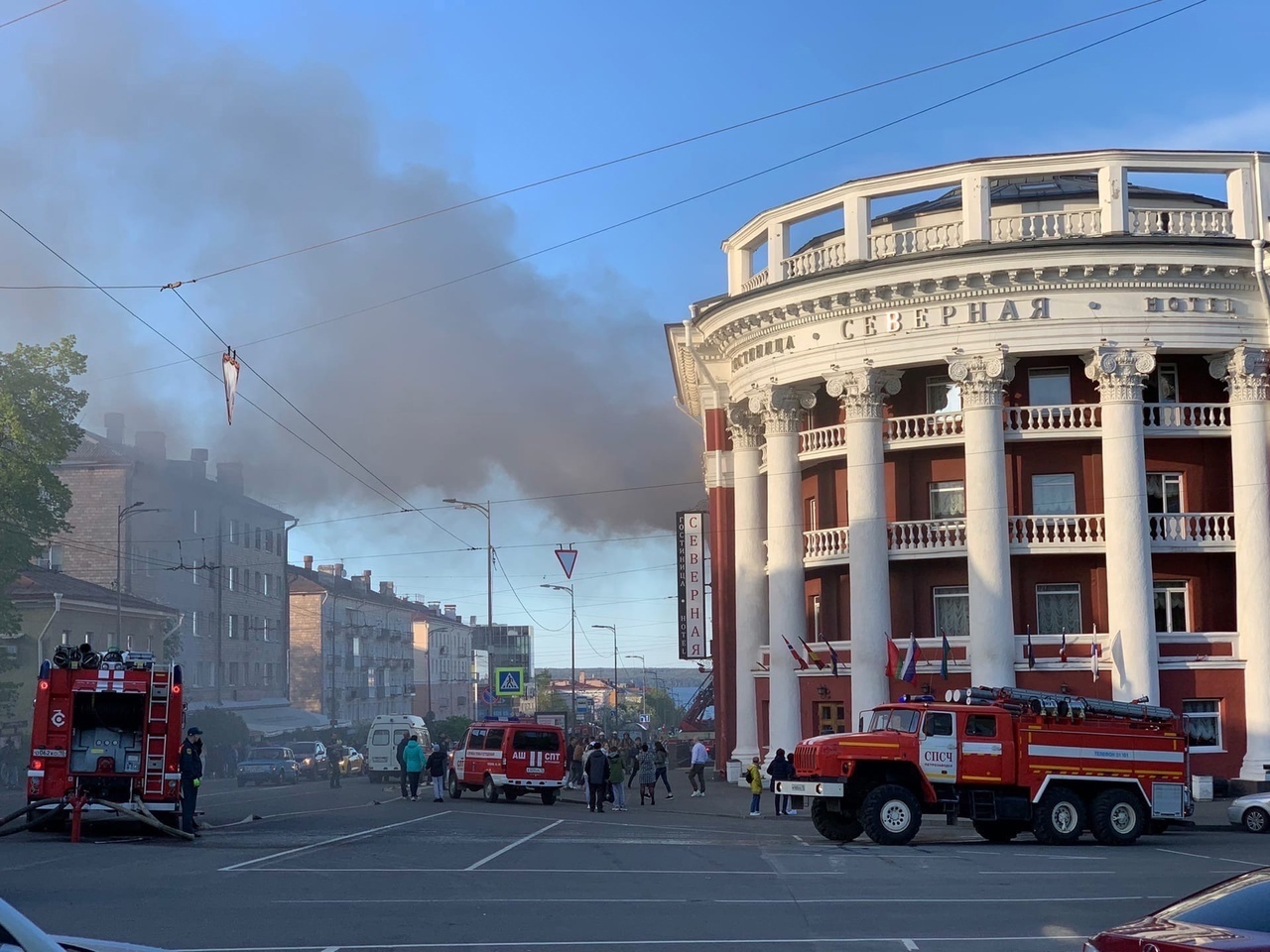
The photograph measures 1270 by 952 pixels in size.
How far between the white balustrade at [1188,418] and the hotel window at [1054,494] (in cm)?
233

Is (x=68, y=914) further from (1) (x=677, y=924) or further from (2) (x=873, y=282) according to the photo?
(2) (x=873, y=282)

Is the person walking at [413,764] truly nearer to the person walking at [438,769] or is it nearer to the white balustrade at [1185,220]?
the person walking at [438,769]

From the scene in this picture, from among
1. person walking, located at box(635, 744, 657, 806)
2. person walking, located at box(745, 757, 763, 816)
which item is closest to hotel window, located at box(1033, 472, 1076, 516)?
person walking, located at box(745, 757, 763, 816)

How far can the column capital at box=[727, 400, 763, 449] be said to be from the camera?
41.1 meters

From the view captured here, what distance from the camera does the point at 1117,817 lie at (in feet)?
80.6

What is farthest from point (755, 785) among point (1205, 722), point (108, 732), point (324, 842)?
point (108, 732)

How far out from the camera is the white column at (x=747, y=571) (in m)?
40.5

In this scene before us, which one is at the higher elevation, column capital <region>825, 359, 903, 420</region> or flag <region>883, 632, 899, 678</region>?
column capital <region>825, 359, 903, 420</region>

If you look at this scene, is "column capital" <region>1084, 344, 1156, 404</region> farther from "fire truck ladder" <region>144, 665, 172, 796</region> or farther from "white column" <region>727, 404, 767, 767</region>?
"fire truck ladder" <region>144, 665, 172, 796</region>

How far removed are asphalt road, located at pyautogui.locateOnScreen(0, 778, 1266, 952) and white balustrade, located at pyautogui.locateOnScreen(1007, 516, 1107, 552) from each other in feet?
30.2

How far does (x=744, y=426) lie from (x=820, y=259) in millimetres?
6068

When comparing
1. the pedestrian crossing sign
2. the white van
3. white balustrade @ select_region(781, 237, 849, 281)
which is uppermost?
white balustrade @ select_region(781, 237, 849, 281)

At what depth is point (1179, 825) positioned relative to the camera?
2884 cm

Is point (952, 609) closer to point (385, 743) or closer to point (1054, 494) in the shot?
point (1054, 494)
